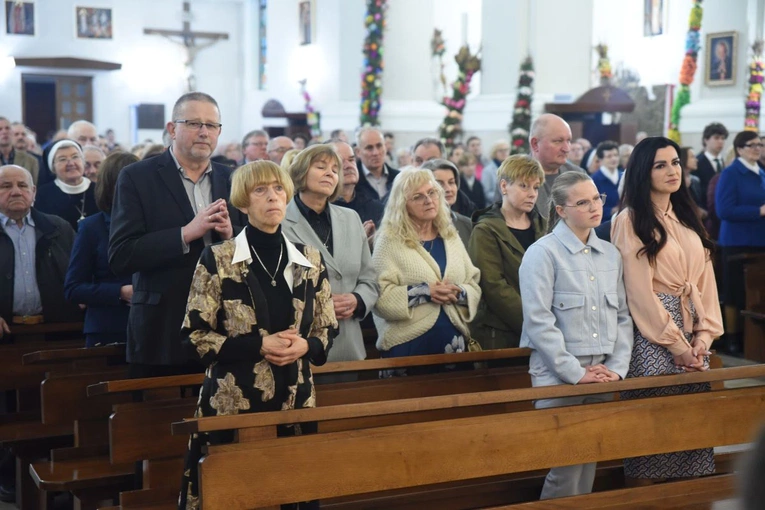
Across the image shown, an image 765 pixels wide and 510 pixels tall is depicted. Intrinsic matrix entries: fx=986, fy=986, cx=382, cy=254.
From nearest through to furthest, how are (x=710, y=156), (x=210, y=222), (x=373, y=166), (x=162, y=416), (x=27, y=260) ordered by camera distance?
(x=210, y=222) < (x=162, y=416) < (x=27, y=260) < (x=373, y=166) < (x=710, y=156)

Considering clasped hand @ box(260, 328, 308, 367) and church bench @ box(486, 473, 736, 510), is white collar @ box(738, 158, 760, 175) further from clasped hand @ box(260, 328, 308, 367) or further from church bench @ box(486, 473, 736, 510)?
clasped hand @ box(260, 328, 308, 367)

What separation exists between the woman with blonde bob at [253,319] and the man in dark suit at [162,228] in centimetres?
56

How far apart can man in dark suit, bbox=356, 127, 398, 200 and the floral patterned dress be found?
326 cm

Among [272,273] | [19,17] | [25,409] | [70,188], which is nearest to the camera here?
[272,273]

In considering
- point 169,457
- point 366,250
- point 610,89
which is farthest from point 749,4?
point 169,457

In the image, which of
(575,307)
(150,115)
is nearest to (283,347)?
(575,307)

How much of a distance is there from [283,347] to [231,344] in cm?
17

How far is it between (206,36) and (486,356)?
2347 centimetres

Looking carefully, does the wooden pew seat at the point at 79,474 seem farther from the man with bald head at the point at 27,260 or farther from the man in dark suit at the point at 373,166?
the man in dark suit at the point at 373,166

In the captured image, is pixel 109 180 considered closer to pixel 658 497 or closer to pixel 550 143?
pixel 550 143

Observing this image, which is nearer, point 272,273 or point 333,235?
point 272,273

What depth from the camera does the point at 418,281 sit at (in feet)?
15.3

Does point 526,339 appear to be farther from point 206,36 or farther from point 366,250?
point 206,36

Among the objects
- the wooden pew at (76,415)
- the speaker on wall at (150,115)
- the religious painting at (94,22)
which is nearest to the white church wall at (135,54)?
the religious painting at (94,22)
